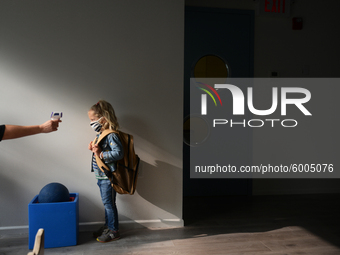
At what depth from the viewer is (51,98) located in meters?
2.98

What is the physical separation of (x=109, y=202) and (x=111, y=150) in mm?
481

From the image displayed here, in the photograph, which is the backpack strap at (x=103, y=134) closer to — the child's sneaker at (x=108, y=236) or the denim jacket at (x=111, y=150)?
the denim jacket at (x=111, y=150)

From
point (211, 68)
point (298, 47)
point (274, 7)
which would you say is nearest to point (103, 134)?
point (211, 68)

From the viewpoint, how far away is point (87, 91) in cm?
304

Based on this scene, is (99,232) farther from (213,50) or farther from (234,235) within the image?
(213,50)

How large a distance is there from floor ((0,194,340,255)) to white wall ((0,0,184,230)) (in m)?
0.25

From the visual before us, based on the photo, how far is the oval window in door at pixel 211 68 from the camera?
441 centimetres

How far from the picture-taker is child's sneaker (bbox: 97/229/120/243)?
281cm

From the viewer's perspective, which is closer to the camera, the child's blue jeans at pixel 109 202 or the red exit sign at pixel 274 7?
the child's blue jeans at pixel 109 202

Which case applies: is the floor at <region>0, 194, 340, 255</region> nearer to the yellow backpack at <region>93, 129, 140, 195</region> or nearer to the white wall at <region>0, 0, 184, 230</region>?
the white wall at <region>0, 0, 184, 230</region>

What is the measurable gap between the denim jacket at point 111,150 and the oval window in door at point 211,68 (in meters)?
2.00

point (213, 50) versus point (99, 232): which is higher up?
point (213, 50)

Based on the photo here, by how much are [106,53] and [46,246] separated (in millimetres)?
1836

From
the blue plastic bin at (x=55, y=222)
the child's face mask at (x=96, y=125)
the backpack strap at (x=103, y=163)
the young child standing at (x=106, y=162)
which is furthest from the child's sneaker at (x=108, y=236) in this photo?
the child's face mask at (x=96, y=125)
